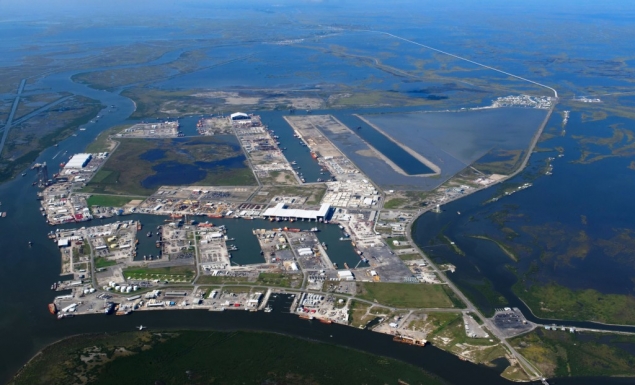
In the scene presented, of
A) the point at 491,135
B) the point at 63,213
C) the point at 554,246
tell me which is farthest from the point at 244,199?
the point at 491,135

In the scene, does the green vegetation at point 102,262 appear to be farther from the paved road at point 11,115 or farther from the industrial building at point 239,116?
the industrial building at point 239,116

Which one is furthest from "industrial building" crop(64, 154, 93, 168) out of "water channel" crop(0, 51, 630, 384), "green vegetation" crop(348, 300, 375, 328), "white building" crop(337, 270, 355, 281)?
"green vegetation" crop(348, 300, 375, 328)

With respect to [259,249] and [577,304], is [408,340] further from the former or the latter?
[259,249]

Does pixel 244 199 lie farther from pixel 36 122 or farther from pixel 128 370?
pixel 36 122

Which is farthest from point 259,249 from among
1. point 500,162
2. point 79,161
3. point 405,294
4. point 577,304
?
point 500,162

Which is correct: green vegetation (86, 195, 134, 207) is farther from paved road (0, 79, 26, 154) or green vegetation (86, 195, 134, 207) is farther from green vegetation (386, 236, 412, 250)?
green vegetation (386, 236, 412, 250)

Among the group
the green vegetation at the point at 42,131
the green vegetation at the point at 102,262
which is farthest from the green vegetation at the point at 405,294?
the green vegetation at the point at 42,131
